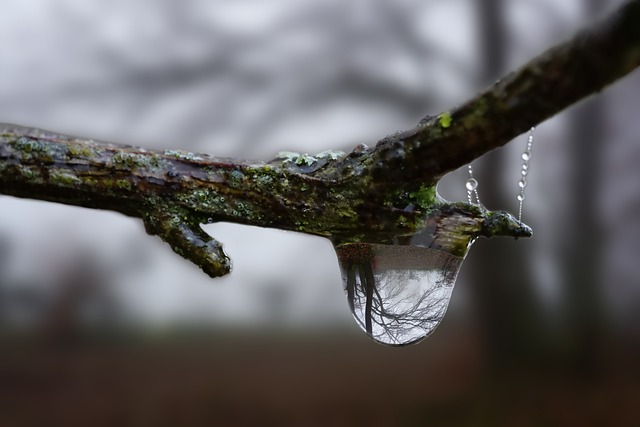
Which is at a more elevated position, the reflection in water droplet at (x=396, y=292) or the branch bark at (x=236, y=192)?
the branch bark at (x=236, y=192)

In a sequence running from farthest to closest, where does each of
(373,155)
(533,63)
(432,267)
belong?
1. (432,267)
2. (373,155)
3. (533,63)

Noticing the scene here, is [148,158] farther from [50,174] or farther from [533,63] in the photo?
[533,63]

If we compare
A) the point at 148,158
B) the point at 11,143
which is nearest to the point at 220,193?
the point at 148,158

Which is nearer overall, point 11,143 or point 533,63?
point 533,63

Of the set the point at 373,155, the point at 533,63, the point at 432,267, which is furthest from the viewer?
the point at 432,267

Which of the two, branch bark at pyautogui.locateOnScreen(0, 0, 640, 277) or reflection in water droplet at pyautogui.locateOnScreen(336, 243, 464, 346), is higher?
branch bark at pyautogui.locateOnScreen(0, 0, 640, 277)

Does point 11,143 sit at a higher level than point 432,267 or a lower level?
higher
